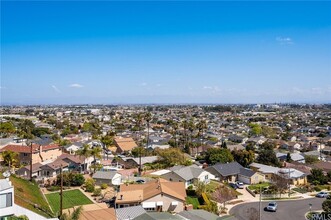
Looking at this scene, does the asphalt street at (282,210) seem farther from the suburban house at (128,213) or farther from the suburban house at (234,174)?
the suburban house at (128,213)

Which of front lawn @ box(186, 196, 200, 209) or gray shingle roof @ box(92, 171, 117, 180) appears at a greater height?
gray shingle roof @ box(92, 171, 117, 180)

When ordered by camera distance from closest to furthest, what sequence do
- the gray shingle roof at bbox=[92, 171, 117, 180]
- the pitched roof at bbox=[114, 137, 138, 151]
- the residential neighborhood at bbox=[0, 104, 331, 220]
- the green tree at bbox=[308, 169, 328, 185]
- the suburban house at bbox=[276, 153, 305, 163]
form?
the residential neighborhood at bbox=[0, 104, 331, 220] < the gray shingle roof at bbox=[92, 171, 117, 180] < the green tree at bbox=[308, 169, 328, 185] < the suburban house at bbox=[276, 153, 305, 163] < the pitched roof at bbox=[114, 137, 138, 151]

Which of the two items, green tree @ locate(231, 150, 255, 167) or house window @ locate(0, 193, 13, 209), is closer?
house window @ locate(0, 193, 13, 209)

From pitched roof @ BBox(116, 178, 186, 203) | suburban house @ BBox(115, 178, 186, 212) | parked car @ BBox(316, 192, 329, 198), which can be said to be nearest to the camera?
suburban house @ BBox(115, 178, 186, 212)

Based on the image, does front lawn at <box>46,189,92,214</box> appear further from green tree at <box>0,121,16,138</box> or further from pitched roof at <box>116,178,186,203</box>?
green tree at <box>0,121,16,138</box>

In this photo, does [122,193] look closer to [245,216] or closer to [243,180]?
[245,216]

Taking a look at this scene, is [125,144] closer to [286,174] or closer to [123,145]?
[123,145]

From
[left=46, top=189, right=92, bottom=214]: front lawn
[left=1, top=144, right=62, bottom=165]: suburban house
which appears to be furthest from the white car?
[left=1, top=144, right=62, bottom=165]: suburban house
